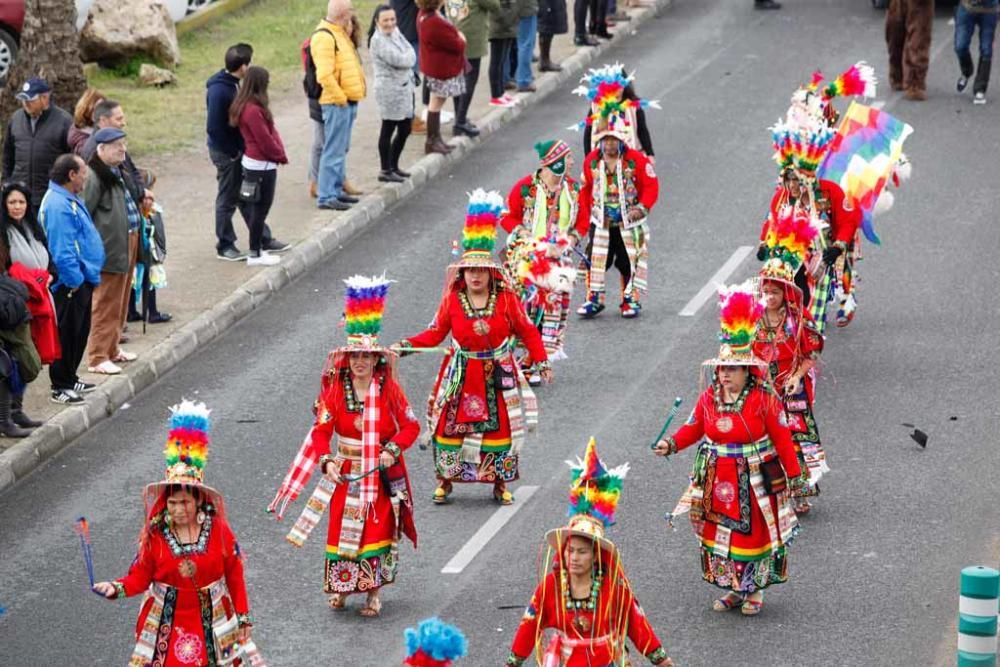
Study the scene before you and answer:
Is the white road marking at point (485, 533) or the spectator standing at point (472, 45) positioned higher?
the spectator standing at point (472, 45)

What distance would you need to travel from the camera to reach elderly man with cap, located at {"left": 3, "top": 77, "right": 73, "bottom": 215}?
15.5m

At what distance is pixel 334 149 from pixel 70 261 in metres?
5.10

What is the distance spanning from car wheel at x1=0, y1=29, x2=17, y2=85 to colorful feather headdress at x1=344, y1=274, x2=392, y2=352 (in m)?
11.7

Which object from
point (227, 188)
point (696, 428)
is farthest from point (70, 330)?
point (696, 428)

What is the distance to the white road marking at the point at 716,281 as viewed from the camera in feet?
53.5

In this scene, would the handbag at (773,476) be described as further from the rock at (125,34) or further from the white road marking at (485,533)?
the rock at (125,34)

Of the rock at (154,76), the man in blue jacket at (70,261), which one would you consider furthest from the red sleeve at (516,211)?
the rock at (154,76)

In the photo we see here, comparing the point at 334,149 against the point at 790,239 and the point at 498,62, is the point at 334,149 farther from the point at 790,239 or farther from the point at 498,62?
the point at 790,239

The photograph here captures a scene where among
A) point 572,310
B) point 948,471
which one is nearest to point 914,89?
point 572,310

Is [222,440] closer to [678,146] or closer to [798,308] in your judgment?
[798,308]

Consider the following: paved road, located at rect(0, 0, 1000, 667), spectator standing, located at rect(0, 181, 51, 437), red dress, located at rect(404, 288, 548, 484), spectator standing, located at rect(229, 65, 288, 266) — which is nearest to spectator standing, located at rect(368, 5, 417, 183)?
paved road, located at rect(0, 0, 1000, 667)

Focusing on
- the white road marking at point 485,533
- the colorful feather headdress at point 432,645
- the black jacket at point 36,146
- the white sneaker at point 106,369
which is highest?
the colorful feather headdress at point 432,645

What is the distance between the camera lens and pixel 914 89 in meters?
22.2

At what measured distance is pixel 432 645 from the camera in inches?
A: 286
